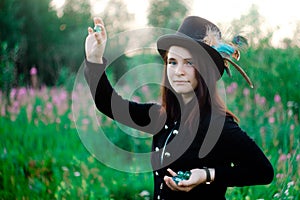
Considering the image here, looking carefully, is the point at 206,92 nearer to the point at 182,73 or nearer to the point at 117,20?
the point at 182,73

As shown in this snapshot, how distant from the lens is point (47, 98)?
4.97m

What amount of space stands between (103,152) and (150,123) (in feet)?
5.90

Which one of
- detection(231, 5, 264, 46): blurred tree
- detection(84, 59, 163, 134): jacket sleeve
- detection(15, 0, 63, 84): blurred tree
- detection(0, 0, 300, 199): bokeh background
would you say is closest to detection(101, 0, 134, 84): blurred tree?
detection(0, 0, 300, 199): bokeh background

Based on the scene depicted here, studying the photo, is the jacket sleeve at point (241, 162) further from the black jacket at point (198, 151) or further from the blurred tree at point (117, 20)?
the blurred tree at point (117, 20)

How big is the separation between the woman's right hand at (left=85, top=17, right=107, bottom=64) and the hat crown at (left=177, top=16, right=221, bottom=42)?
323 millimetres

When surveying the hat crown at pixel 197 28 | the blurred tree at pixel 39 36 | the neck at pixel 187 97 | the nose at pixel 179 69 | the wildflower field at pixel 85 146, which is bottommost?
the wildflower field at pixel 85 146

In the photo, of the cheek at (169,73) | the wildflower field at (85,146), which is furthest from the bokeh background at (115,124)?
the cheek at (169,73)

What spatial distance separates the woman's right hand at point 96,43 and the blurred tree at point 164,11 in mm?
5403

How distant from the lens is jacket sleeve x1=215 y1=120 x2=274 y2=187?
1.75m

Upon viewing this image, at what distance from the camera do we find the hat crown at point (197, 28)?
1941 mm

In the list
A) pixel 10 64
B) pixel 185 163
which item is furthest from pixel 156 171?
pixel 10 64

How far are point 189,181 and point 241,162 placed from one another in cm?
21

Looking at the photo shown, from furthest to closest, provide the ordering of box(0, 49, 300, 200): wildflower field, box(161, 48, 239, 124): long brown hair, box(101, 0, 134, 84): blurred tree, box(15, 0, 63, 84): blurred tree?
box(15, 0, 63, 84): blurred tree < box(101, 0, 134, 84): blurred tree < box(0, 49, 300, 200): wildflower field < box(161, 48, 239, 124): long brown hair

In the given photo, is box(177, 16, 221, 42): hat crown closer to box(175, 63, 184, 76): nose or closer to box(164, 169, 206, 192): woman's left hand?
box(175, 63, 184, 76): nose
